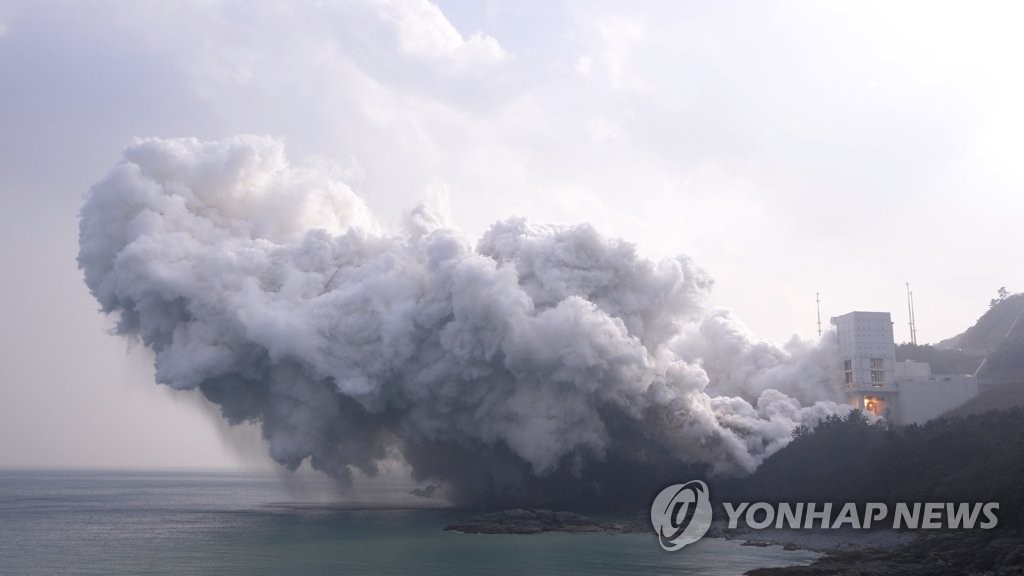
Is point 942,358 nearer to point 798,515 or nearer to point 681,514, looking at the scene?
point 681,514

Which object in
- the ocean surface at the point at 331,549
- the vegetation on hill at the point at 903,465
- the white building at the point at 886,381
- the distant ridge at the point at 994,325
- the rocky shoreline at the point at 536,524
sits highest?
the distant ridge at the point at 994,325

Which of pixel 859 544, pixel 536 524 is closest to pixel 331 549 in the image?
pixel 536 524

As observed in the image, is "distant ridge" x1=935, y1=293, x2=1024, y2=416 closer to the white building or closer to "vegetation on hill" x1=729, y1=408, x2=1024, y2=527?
the white building

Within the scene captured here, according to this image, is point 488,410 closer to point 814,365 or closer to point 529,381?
point 529,381

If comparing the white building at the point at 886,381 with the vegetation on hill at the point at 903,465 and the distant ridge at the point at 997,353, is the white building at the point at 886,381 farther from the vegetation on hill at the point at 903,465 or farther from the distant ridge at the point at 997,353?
the vegetation on hill at the point at 903,465

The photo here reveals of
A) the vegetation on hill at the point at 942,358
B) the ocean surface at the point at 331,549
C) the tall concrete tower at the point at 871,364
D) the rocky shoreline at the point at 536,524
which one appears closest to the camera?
the ocean surface at the point at 331,549

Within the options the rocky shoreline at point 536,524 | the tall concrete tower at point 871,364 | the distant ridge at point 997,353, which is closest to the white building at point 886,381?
the tall concrete tower at point 871,364
